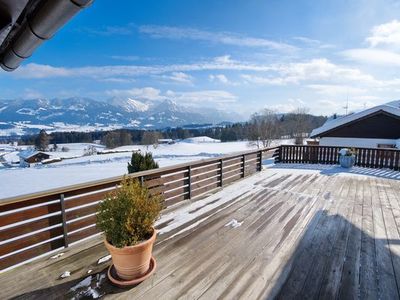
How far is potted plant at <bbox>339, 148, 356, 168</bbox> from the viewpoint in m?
8.26

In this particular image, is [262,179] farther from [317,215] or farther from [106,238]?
[106,238]

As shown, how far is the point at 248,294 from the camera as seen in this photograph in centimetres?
212

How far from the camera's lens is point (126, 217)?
7.28 feet

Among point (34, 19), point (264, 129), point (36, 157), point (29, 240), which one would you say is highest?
point (34, 19)

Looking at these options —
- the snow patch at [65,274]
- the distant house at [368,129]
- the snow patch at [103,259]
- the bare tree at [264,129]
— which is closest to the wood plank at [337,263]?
the snow patch at [103,259]

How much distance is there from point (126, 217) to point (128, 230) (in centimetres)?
12

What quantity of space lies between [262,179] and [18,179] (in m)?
16.2

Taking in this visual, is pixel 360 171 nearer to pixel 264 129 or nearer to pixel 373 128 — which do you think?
pixel 373 128

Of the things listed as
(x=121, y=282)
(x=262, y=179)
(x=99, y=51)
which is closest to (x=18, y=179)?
(x=99, y=51)

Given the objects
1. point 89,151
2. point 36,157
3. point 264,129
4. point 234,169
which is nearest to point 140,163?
point 234,169

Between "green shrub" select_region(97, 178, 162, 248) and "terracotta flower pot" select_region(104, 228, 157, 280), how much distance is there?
0.17 feet

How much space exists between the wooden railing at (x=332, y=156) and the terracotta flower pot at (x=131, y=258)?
27.3ft

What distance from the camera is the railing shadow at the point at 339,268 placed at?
2.15 meters

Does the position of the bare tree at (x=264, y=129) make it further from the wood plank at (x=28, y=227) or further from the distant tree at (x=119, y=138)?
the distant tree at (x=119, y=138)
